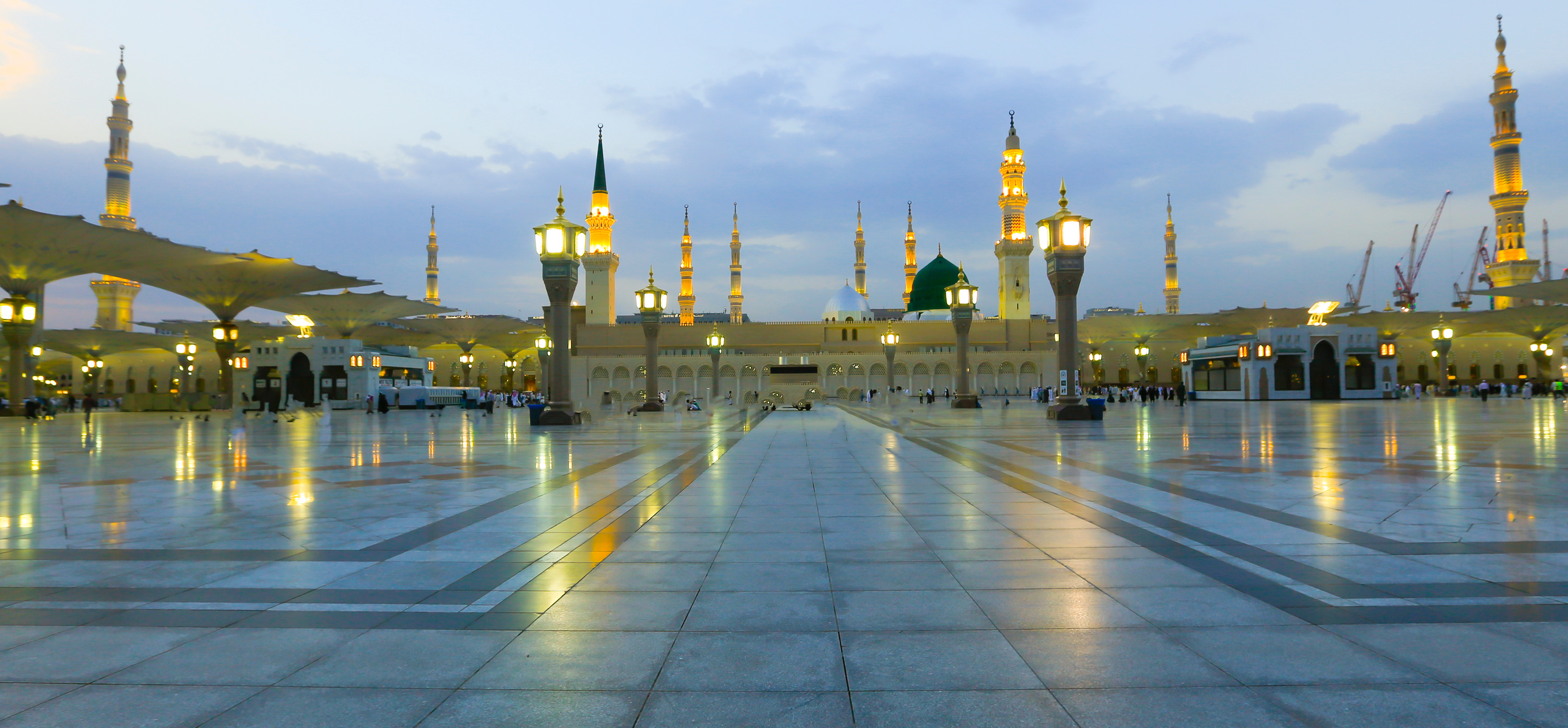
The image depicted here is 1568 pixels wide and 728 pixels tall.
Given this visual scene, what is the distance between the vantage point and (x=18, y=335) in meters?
35.0

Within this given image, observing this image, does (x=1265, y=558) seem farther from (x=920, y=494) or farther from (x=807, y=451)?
(x=807, y=451)

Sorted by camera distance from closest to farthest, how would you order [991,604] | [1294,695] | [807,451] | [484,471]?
[1294,695], [991,604], [484,471], [807,451]

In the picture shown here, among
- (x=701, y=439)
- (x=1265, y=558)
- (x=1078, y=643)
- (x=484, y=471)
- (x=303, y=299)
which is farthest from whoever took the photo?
(x=303, y=299)

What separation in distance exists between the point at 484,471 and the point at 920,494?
6432mm

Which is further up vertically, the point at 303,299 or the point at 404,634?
the point at 303,299

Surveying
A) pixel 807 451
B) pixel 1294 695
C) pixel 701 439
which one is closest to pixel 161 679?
pixel 1294 695

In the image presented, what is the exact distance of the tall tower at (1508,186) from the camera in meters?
74.6

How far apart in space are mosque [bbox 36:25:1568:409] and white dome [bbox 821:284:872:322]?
0.92 metres

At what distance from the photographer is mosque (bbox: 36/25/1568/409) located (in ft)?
250

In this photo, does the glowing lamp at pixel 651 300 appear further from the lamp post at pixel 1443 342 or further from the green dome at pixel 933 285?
the green dome at pixel 933 285

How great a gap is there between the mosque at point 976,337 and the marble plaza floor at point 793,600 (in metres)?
68.5

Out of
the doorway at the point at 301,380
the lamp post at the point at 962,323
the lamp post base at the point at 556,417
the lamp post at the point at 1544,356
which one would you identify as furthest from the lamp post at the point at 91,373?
the lamp post at the point at 1544,356

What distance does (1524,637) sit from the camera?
3709 millimetres

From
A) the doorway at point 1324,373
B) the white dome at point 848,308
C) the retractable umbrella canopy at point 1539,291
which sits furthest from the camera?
the white dome at point 848,308
